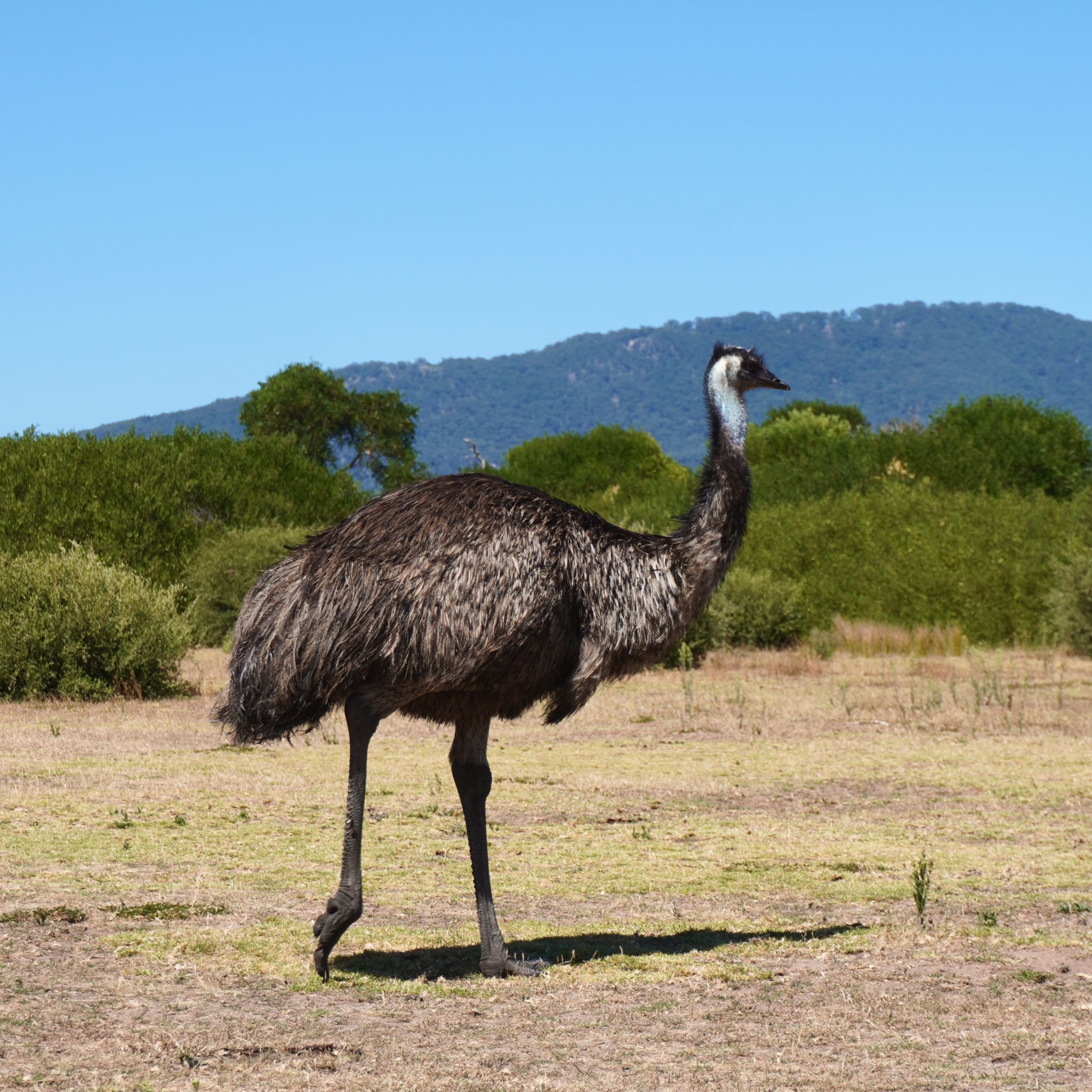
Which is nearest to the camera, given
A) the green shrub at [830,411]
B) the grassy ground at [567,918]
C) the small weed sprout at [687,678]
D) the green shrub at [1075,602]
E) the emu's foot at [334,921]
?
the grassy ground at [567,918]

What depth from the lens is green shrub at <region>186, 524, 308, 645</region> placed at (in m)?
29.0

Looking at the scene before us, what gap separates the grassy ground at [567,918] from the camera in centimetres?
547

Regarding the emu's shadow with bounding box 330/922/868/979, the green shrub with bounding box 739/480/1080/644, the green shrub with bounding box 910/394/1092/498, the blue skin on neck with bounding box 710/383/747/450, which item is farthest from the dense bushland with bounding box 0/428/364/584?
the blue skin on neck with bounding box 710/383/747/450

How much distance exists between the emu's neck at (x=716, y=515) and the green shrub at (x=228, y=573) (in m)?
21.8

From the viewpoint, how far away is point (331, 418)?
2731 inches

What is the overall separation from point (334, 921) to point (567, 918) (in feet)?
6.42

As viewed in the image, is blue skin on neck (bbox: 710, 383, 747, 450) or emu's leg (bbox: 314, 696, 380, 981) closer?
emu's leg (bbox: 314, 696, 380, 981)

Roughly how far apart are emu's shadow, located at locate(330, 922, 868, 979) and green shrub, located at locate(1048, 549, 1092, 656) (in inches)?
806

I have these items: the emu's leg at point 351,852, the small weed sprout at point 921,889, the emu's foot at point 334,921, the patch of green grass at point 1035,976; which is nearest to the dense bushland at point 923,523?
the small weed sprout at point 921,889

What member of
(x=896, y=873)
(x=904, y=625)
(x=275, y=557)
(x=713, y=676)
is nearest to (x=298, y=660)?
(x=896, y=873)

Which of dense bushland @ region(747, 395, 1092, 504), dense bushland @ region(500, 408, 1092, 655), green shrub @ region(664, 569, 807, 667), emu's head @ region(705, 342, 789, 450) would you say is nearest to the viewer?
emu's head @ region(705, 342, 789, 450)

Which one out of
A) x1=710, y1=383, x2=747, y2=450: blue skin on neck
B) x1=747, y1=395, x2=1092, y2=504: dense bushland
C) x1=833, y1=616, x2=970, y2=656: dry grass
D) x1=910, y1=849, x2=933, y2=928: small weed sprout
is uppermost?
x1=747, y1=395, x2=1092, y2=504: dense bushland

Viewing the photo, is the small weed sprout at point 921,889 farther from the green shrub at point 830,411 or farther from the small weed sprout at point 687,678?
the green shrub at point 830,411

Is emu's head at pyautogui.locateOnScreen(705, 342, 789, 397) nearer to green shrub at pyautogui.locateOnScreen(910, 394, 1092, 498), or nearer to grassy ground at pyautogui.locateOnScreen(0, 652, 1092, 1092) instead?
grassy ground at pyautogui.locateOnScreen(0, 652, 1092, 1092)
